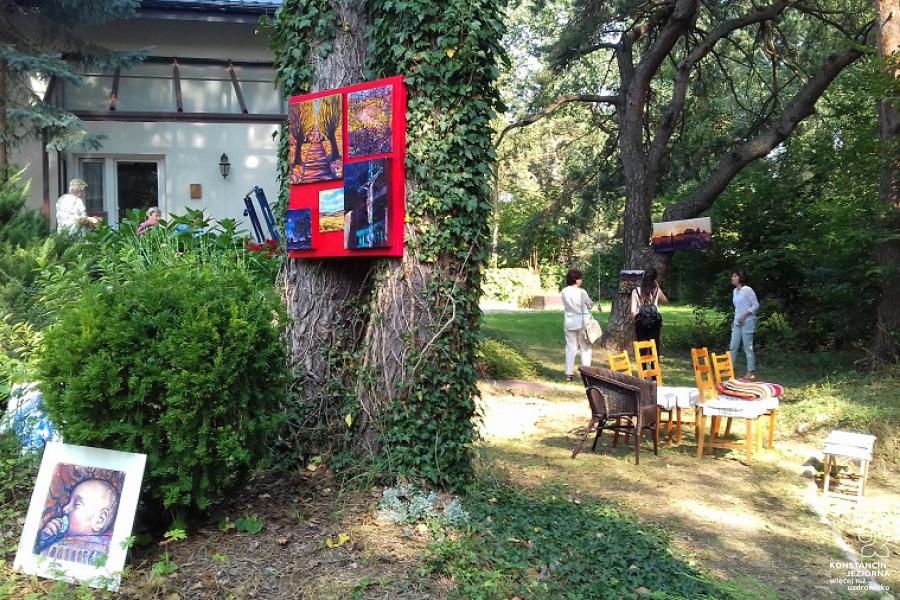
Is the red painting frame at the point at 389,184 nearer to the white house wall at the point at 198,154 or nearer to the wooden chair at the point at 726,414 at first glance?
the wooden chair at the point at 726,414

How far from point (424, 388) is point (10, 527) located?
2.53 m

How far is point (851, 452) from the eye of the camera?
653 centimetres

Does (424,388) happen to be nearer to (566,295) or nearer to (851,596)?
(851,596)

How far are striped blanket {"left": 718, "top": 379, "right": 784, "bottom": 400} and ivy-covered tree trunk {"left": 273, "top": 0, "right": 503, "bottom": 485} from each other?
362 cm

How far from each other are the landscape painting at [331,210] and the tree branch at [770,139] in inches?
449

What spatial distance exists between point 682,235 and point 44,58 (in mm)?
11303

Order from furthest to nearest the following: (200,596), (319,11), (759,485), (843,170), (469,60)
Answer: (843,170)
(759,485)
(319,11)
(469,60)
(200,596)

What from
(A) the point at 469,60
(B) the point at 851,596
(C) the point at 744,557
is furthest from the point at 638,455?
(A) the point at 469,60

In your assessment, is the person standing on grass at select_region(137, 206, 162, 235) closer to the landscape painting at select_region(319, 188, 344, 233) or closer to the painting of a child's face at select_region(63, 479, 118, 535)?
the landscape painting at select_region(319, 188, 344, 233)

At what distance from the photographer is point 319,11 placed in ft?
17.4

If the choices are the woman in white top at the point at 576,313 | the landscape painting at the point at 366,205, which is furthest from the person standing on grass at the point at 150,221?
the woman in white top at the point at 576,313

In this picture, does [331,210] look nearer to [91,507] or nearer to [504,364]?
[91,507]

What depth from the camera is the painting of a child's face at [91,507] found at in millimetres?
3818

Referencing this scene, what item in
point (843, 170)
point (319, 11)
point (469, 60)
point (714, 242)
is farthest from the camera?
point (714, 242)
